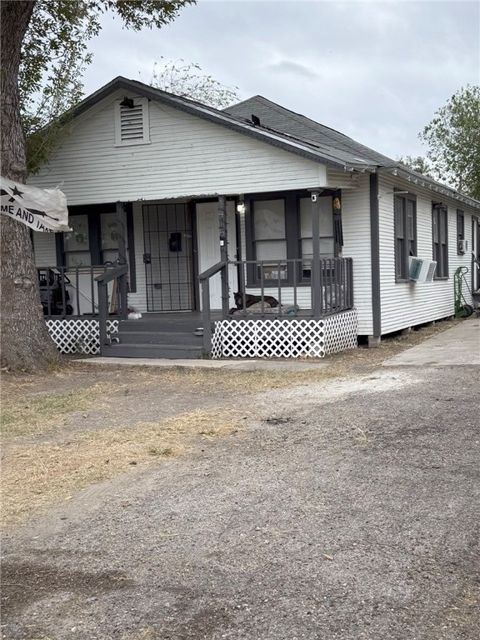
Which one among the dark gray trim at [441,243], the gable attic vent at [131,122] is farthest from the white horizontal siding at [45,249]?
the dark gray trim at [441,243]

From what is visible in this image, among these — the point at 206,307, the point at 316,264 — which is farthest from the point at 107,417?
the point at 316,264

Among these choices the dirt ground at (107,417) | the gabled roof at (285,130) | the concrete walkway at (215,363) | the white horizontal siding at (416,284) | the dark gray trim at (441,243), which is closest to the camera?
the dirt ground at (107,417)

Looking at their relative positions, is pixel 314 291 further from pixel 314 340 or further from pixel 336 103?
pixel 336 103

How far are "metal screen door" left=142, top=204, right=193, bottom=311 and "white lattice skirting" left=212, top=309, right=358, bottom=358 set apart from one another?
2.38m

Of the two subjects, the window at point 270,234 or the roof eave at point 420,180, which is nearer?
the roof eave at point 420,180

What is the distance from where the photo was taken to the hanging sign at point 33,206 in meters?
9.31

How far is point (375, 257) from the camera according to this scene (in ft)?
39.8

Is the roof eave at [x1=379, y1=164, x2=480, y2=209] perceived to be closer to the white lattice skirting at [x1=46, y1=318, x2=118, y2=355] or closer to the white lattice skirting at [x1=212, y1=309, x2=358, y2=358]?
the white lattice skirting at [x1=212, y1=309, x2=358, y2=358]

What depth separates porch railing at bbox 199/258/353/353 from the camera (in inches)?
438

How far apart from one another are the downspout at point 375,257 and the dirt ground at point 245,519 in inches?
191

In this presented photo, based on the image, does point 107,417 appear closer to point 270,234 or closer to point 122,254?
point 122,254

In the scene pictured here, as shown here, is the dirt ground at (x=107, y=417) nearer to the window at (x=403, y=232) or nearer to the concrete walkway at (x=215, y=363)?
the concrete walkway at (x=215, y=363)

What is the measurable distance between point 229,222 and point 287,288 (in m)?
1.73

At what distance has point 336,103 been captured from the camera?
1230 inches
